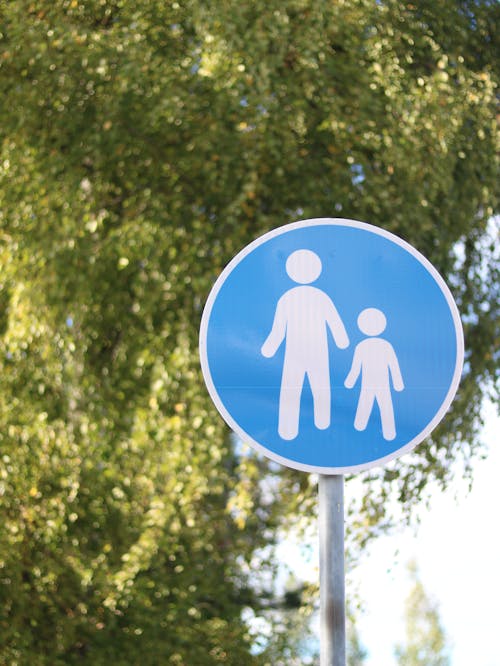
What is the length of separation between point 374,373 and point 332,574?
0.44m

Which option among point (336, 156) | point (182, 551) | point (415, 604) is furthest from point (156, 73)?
point (415, 604)

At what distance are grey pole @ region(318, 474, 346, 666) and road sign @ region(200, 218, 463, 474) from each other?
0.26 feet

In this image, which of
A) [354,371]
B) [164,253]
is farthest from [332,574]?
[164,253]

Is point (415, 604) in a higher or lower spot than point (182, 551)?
higher

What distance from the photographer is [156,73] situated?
484cm

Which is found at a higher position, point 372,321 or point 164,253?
point 164,253

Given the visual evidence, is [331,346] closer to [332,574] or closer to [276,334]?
[276,334]

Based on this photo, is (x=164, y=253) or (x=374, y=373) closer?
(x=374, y=373)

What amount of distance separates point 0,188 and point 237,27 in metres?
1.49

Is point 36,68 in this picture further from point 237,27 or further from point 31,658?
point 31,658

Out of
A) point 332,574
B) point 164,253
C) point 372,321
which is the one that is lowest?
point 332,574

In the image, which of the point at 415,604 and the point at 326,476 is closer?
the point at 326,476

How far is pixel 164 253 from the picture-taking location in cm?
483

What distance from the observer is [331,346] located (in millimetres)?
2084
